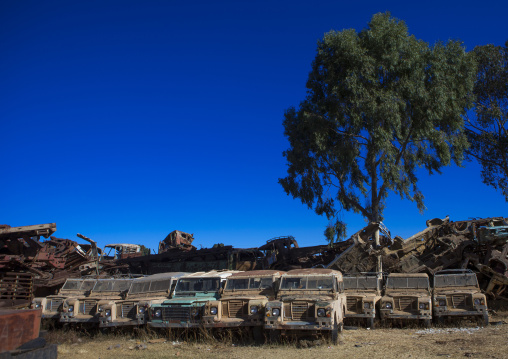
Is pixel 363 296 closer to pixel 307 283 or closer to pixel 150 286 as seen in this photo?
pixel 307 283

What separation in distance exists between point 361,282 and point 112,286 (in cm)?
864

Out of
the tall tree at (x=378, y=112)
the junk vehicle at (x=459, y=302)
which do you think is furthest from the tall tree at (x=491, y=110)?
the junk vehicle at (x=459, y=302)

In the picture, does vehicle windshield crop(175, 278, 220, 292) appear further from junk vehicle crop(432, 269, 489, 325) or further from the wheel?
the wheel

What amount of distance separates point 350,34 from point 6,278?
2073cm

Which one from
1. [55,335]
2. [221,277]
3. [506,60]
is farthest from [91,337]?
[506,60]

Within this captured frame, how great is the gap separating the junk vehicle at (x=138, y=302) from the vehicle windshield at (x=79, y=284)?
7.18 feet

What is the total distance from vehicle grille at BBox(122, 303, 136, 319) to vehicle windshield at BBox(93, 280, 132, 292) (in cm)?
169

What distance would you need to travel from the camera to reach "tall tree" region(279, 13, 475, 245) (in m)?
22.4

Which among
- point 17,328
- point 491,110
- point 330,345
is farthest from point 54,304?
point 491,110

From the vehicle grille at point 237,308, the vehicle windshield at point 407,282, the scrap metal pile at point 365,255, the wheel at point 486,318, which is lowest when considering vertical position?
the wheel at point 486,318

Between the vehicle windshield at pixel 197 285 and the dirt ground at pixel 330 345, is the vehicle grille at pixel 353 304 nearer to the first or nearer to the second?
the dirt ground at pixel 330 345

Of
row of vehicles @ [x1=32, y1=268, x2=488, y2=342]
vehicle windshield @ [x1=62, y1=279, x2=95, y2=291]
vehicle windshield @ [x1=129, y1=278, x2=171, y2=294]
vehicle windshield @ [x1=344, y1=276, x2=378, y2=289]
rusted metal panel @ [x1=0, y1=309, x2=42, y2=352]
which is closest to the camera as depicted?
rusted metal panel @ [x1=0, y1=309, x2=42, y2=352]

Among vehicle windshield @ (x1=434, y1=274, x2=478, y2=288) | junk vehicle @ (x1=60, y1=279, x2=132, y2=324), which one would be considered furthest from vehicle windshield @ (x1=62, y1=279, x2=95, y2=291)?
vehicle windshield @ (x1=434, y1=274, x2=478, y2=288)

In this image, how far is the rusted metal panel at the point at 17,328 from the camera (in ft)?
20.6
